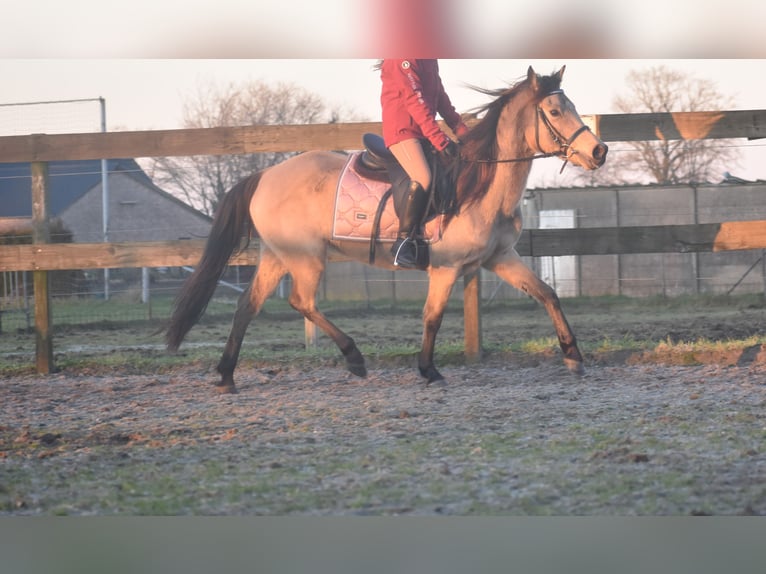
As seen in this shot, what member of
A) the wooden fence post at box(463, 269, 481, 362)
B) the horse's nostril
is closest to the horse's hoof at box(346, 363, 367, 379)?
the wooden fence post at box(463, 269, 481, 362)

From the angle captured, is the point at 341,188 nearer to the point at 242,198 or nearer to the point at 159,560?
the point at 242,198

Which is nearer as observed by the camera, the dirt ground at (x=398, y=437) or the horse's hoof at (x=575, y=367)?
the dirt ground at (x=398, y=437)

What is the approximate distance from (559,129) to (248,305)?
1978mm

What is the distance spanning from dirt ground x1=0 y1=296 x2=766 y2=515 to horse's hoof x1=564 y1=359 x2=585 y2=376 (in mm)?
45

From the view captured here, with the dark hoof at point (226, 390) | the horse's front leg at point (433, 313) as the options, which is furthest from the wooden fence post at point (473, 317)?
the dark hoof at point (226, 390)

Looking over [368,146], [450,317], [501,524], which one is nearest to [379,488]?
[501,524]

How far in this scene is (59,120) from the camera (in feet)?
26.7

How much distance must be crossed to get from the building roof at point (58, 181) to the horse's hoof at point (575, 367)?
3.64 metres

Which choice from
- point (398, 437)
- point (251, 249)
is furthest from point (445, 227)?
point (398, 437)

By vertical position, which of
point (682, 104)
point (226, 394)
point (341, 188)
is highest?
point (682, 104)

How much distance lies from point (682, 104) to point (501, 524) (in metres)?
4.81

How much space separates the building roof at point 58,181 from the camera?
31.7 ft

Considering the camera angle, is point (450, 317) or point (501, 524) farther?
point (450, 317)

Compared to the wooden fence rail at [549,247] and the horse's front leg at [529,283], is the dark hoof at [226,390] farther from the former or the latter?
the horse's front leg at [529,283]
